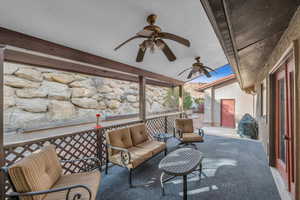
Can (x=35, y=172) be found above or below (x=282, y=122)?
below

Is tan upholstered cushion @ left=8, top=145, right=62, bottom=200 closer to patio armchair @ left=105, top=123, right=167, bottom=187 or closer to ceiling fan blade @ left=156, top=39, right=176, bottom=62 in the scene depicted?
patio armchair @ left=105, top=123, right=167, bottom=187

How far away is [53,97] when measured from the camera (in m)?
→ 6.73

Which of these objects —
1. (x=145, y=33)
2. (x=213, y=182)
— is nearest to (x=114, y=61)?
(x=145, y=33)

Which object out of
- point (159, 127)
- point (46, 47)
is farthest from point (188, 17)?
point (159, 127)

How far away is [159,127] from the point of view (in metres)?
6.00

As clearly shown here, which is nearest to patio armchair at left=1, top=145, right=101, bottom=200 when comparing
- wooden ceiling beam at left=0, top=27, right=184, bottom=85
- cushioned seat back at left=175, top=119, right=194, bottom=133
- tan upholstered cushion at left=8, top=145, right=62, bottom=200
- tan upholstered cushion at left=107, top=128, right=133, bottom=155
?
tan upholstered cushion at left=8, top=145, right=62, bottom=200

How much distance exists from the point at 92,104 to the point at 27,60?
6032mm

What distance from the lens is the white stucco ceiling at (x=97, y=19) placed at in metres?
1.67

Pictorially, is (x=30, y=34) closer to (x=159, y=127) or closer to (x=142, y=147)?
(x=142, y=147)

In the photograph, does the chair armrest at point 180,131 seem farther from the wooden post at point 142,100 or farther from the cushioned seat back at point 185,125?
the wooden post at point 142,100

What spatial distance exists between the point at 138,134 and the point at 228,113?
7197 millimetres

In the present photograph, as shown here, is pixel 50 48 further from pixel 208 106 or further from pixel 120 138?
pixel 208 106

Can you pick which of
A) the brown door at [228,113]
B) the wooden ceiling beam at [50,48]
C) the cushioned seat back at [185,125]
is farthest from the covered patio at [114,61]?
the brown door at [228,113]

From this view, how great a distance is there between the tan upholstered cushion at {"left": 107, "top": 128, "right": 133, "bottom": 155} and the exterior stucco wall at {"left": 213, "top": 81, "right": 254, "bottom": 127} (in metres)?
7.36
